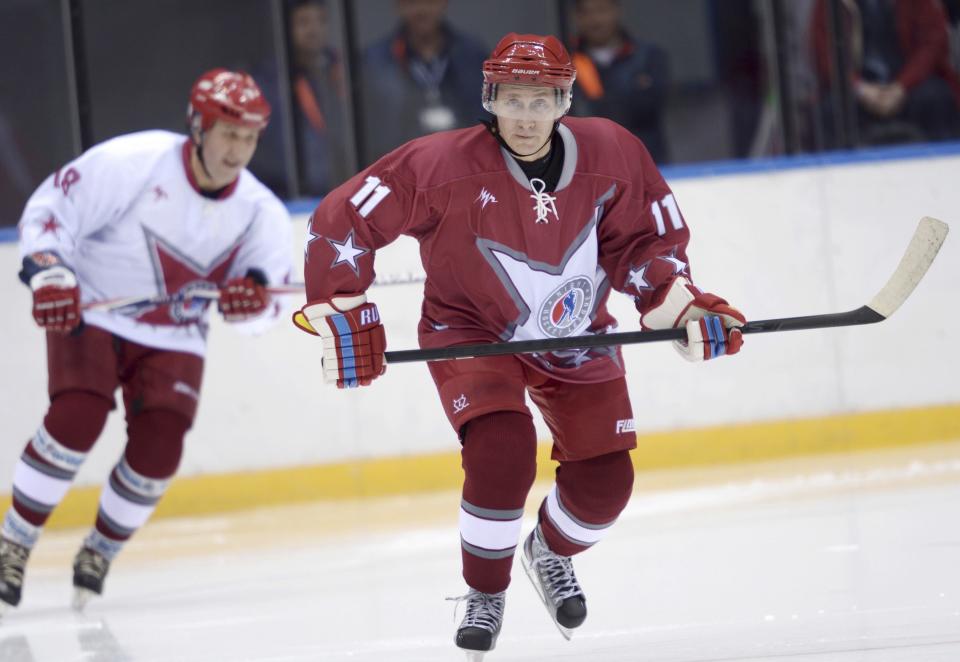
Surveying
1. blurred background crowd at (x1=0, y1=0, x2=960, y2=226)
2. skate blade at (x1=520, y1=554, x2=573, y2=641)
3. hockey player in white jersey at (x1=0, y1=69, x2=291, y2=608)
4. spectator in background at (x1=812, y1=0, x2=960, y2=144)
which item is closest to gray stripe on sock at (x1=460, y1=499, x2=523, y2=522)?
skate blade at (x1=520, y1=554, x2=573, y2=641)

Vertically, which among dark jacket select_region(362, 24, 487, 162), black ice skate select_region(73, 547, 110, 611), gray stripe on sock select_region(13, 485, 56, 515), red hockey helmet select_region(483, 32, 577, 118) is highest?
red hockey helmet select_region(483, 32, 577, 118)

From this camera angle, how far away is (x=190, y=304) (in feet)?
11.7

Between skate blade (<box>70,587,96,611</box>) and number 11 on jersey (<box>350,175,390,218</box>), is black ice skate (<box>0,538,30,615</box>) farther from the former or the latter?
number 11 on jersey (<box>350,175,390,218</box>)

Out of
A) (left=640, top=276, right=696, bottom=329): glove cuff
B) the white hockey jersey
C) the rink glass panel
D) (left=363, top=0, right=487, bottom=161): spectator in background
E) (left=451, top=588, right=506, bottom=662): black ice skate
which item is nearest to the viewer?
(left=451, top=588, right=506, bottom=662): black ice skate

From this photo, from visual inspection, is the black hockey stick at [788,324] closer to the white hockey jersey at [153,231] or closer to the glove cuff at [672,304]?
the glove cuff at [672,304]

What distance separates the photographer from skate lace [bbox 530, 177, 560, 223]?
8.05ft

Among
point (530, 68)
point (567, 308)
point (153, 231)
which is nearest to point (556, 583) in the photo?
point (567, 308)

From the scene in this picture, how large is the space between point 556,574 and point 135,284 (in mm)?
1494

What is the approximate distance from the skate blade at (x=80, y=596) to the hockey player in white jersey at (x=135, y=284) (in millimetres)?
11

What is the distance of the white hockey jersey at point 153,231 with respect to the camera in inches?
136

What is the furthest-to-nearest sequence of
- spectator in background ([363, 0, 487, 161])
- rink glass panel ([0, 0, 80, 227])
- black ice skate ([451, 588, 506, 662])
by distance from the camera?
rink glass panel ([0, 0, 80, 227]) → spectator in background ([363, 0, 487, 161]) → black ice skate ([451, 588, 506, 662])

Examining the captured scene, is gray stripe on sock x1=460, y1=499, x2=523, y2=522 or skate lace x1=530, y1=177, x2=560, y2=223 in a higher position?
skate lace x1=530, y1=177, x2=560, y2=223

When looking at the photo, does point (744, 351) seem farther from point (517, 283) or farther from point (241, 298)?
point (517, 283)

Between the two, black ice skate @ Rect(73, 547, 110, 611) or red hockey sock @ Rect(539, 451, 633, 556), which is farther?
black ice skate @ Rect(73, 547, 110, 611)
